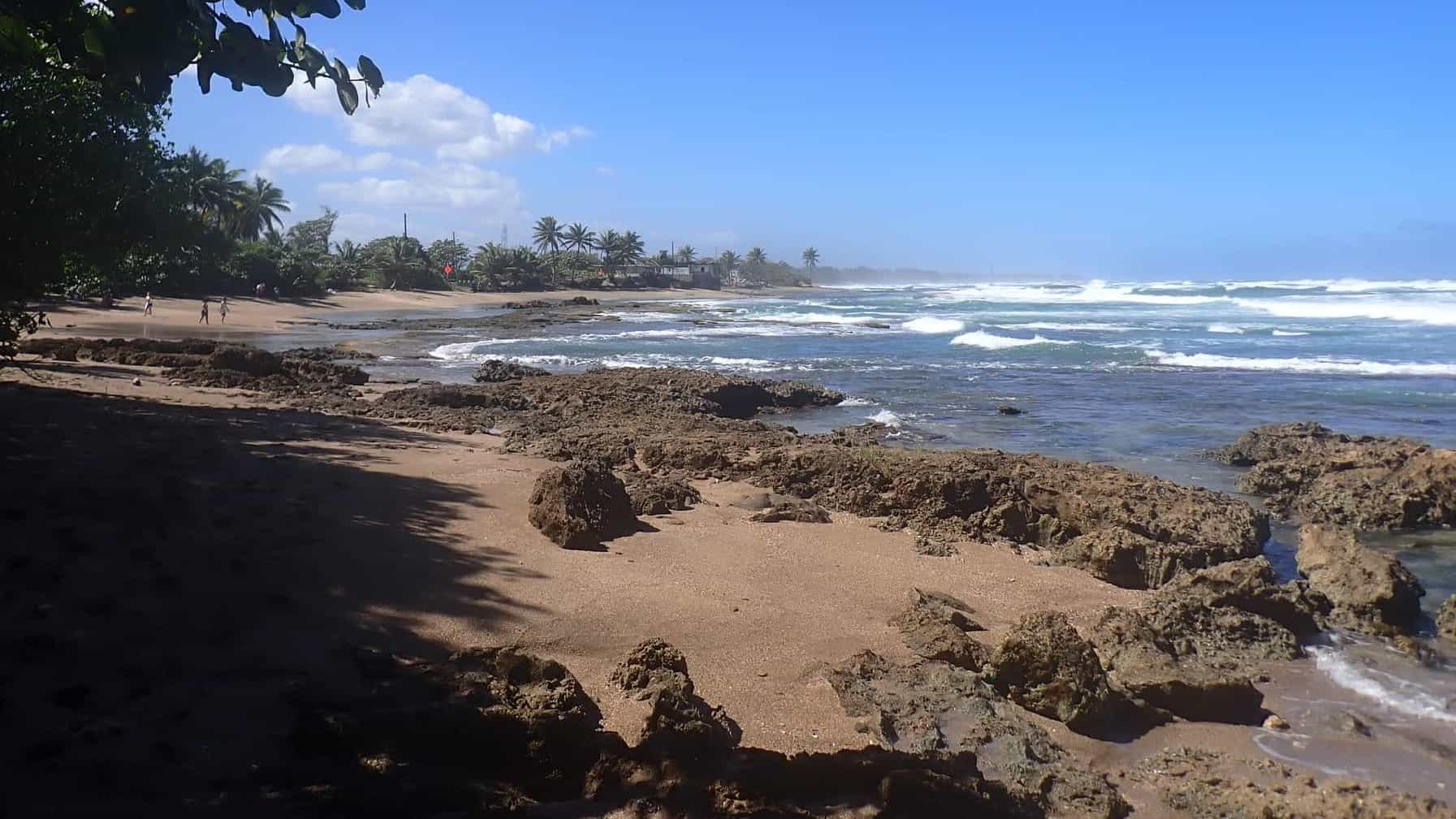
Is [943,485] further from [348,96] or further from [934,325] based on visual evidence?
[934,325]

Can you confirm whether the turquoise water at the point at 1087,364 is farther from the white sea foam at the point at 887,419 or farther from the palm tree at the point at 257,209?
the palm tree at the point at 257,209

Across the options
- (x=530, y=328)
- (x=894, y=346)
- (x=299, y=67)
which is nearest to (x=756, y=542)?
(x=299, y=67)

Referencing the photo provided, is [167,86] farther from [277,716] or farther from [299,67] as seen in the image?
[277,716]

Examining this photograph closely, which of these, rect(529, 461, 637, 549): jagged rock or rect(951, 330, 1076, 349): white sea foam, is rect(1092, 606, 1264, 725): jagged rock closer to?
rect(529, 461, 637, 549): jagged rock

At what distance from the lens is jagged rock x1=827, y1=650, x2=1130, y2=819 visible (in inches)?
170

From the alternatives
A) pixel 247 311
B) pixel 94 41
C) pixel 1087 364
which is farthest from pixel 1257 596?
pixel 247 311

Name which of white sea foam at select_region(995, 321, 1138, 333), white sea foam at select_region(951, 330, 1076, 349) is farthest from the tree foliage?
white sea foam at select_region(995, 321, 1138, 333)

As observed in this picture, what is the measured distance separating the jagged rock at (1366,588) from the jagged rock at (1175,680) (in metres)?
1.74

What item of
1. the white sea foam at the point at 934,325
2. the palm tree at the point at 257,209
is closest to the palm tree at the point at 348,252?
the palm tree at the point at 257,209

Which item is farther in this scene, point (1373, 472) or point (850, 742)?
point (1373, 472)

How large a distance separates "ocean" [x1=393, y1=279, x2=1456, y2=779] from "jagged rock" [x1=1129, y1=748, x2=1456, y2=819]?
1.57 ft

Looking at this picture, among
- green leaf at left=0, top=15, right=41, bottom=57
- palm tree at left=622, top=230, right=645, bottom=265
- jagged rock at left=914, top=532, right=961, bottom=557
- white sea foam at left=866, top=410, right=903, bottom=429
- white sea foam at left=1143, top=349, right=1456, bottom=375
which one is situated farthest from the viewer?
palm tree at left=622, top=230, right=645, bottom=265

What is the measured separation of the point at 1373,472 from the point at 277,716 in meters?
10.6

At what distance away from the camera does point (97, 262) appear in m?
11.0
